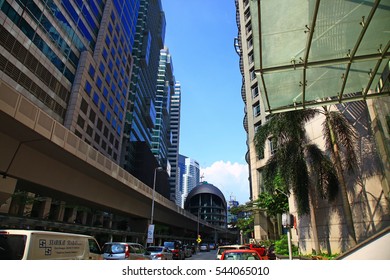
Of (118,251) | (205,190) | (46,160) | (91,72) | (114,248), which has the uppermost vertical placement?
(91,72)

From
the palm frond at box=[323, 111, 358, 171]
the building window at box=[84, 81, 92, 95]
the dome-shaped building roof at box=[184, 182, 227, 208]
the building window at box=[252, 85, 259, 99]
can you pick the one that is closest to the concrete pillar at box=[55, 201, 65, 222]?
the building window at box=[84, 81, 92, 95]

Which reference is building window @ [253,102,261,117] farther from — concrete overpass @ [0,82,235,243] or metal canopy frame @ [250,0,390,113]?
metal canopy frame @ [250,0,390,113]

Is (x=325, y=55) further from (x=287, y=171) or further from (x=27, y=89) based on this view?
(x=27, y=89)

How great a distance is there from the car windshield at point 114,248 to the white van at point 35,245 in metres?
5.03

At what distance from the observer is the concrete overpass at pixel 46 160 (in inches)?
498

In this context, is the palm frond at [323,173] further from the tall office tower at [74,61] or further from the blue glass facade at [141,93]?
the blue glass facade at [141,93]

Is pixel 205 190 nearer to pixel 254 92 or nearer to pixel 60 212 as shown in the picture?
pixel 254 92

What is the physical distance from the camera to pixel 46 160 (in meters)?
16.6

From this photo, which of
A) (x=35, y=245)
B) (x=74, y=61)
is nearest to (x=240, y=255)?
(x=35, y=245)

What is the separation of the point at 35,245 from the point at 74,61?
4535 cm

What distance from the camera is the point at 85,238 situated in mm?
10914

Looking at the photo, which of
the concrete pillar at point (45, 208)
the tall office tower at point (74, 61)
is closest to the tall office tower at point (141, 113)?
the tall office tower at point (74, 61)

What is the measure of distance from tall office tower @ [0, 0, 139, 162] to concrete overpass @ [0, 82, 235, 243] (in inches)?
715

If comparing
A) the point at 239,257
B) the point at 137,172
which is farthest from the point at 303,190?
the point at 137,172
